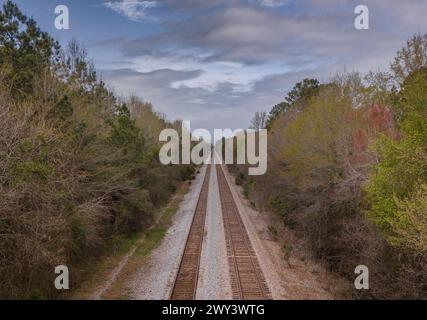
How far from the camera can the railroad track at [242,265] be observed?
14742 millimetres

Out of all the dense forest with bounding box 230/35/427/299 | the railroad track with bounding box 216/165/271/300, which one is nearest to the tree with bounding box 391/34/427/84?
the dense forest with bounding box 230/35/427/299

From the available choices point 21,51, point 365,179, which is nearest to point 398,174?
point 365,179

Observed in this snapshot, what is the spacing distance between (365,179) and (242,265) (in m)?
6.98

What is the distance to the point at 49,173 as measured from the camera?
1366 centimetres

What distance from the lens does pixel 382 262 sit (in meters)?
16.0

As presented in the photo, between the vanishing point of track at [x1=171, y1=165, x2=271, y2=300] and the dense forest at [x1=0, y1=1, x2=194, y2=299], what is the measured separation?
424cm

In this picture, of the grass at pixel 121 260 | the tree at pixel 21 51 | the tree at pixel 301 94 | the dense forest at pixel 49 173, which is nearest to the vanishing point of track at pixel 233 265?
the grass at pixel 121 260

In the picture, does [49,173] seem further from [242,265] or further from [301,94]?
[301,94]

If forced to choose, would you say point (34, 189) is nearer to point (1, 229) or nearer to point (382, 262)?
point (1, 229)

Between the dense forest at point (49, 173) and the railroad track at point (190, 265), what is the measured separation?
11.6 ft

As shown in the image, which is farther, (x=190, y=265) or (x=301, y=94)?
(x=301, y=94)

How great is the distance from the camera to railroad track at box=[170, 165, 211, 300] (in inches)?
584

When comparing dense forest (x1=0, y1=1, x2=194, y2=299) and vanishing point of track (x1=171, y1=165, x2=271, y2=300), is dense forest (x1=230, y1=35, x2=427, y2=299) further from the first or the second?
dense forest (x1=0, y1=1, x2=194, y2=299)

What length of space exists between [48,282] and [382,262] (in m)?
12.8
